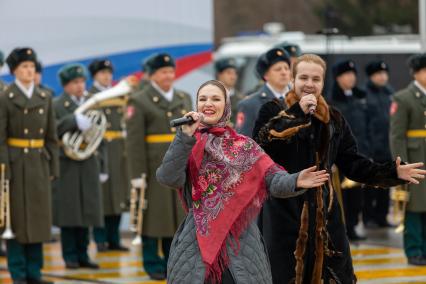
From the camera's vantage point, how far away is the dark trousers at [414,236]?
13414 millimetres

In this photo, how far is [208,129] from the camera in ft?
25.1

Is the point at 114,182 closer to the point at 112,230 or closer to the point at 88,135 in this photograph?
the point at 112,230

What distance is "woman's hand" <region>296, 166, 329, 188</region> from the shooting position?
24.0 ft

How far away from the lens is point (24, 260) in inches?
484

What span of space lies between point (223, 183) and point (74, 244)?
6414 millimetres

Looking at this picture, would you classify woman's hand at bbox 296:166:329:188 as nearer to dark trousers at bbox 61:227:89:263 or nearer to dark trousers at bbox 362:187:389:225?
dark trousers at bbox 61:227:89:263

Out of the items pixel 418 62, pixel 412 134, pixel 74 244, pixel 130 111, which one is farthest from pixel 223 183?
pixel 74 244

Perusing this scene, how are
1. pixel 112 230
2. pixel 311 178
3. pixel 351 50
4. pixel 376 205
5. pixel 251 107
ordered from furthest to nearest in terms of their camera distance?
1. pixel 351 50
2. pixel 376 205
3. pixel 112 230
4. pixel 251 107
5. pixel 311 178

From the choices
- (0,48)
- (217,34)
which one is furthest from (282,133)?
(217,34)

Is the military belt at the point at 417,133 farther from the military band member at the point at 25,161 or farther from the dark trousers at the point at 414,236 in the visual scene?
the military band member at the point at 25,161

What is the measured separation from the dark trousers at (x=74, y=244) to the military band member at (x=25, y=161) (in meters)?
1.43

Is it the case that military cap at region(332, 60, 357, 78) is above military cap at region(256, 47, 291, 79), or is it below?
below

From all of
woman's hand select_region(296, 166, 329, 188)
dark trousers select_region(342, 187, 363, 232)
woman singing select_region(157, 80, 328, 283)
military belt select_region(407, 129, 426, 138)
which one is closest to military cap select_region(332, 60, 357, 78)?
dark trousers select_region(342, 187, 363, 232)

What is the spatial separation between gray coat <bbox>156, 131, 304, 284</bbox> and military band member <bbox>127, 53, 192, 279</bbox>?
4.79m
